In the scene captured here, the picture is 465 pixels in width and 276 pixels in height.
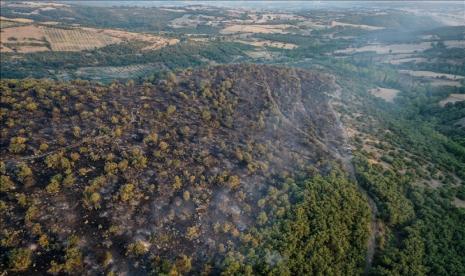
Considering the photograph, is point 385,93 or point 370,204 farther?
point 385,93

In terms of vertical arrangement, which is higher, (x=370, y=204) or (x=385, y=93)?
(x=370, y=204)

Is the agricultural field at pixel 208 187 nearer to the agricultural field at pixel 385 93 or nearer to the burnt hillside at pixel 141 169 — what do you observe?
the burnt hillside at pixel 141 169

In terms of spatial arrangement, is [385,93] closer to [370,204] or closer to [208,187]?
[370,204]

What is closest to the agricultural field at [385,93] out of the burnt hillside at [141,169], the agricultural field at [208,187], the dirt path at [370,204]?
the agricultural field at [208,187]

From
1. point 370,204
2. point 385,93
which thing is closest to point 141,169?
point 370,204

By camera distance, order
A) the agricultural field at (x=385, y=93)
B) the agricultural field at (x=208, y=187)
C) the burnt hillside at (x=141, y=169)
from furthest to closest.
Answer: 1. the agricultural field at (x=385, y=93)
2. the agricultural field at (x=208, y=187)
3. the burnt hillside at (x=141, y=169)

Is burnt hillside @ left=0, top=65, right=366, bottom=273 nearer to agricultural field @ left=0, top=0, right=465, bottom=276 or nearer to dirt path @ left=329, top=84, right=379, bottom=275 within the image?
agricultural field @ left=0, top=0, right=465, bottom=276

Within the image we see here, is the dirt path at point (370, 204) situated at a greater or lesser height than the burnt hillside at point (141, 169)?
lesser

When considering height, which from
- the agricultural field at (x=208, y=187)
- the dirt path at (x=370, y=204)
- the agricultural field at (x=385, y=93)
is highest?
the agricultural field at (x=208, y=187)

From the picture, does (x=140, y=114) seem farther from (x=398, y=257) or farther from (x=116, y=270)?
(x=398, y=257)
